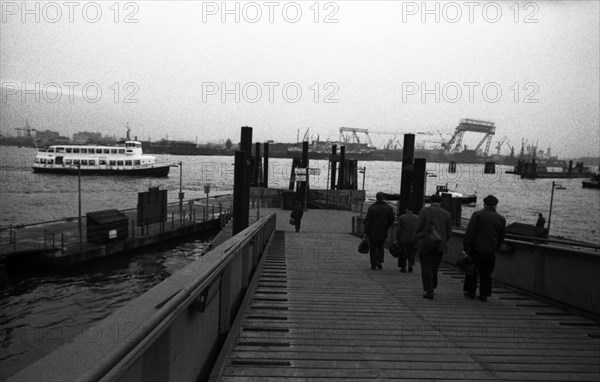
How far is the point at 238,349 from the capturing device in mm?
4105

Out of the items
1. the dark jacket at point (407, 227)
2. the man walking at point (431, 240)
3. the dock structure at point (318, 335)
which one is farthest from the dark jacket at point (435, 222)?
the dark jacket at point (407, 227)

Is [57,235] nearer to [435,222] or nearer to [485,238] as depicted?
[435,222]

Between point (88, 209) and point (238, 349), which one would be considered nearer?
point (238, 349)

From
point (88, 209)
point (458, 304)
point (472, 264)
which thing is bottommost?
point (88, 209)

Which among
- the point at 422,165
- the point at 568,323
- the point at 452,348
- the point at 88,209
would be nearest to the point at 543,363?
the point at 452,348

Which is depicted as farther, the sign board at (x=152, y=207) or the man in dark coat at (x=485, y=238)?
the sign board at (x=152, y=207)

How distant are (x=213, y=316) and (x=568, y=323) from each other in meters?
4.28

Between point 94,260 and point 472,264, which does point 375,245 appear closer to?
point 472,264

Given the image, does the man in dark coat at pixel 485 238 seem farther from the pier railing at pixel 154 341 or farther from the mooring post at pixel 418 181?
the mooring post at pixel 418 181

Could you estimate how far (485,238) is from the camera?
6219 mm

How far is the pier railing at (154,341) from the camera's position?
1.53 m

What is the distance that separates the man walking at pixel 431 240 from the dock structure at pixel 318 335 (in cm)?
32

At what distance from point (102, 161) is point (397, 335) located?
9574 cm

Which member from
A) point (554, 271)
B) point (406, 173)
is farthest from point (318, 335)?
point (406, 173)
